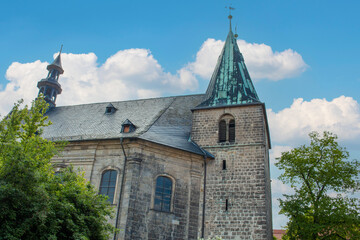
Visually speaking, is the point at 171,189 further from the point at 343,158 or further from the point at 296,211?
Answer: the point at 343,158

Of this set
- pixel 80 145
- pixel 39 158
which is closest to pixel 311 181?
pixel 80 145

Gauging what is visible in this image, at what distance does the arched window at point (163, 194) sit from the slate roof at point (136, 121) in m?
1.87

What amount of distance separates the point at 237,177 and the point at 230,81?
6.86 meters

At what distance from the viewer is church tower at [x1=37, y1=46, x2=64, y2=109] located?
3123 cm

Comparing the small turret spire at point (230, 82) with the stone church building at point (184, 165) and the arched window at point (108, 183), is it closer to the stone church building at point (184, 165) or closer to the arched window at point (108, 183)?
the stone church building at point (184, 165)

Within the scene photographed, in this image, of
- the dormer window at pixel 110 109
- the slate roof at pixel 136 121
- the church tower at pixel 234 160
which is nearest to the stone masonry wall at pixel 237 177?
the church tower at pixel 234 160

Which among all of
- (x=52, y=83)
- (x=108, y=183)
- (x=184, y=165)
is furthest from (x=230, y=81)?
(x=52, y=83)

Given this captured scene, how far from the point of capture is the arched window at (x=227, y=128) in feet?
66.0

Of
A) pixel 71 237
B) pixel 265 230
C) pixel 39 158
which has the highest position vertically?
pixel 39 158

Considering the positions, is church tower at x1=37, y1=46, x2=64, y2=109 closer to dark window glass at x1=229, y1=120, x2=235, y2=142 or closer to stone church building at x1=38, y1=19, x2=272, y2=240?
stone church building at x1=38, y1=19, x2=272, y2=240

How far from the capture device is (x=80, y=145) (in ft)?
63.3

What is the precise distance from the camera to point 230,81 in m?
22.8

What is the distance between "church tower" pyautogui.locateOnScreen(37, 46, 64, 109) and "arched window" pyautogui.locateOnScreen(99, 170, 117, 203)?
49.0 feet

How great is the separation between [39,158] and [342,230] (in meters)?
15.4
